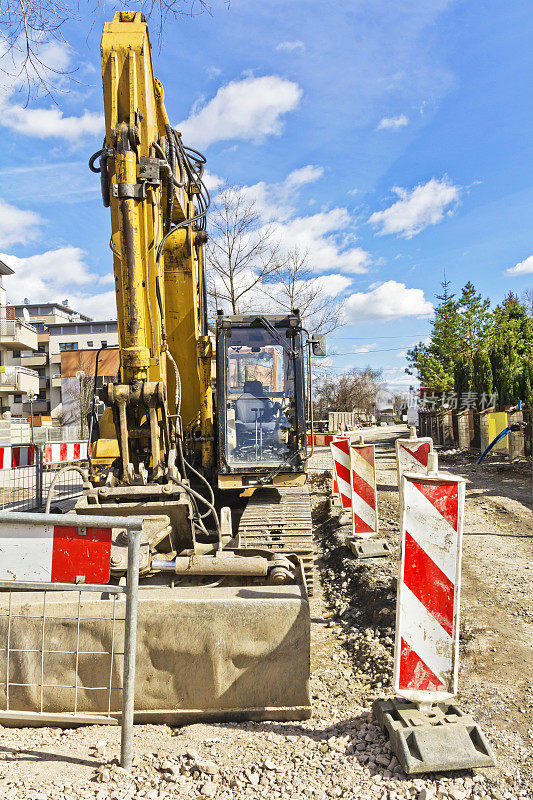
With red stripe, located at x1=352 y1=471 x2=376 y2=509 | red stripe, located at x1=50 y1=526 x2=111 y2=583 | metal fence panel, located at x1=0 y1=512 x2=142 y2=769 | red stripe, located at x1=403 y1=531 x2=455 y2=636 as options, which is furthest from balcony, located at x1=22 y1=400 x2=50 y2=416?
red stripe, located at x1=403 y1=531 x2=455 y2=636

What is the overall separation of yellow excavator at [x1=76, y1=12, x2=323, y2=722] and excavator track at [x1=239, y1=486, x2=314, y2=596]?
0.06ft

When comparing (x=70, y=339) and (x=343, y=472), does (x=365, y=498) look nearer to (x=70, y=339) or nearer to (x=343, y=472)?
(x=343, y=472)

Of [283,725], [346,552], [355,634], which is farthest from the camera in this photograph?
[346,552]

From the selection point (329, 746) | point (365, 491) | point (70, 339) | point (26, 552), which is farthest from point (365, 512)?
point (70, 339)

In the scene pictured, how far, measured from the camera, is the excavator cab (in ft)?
20.8

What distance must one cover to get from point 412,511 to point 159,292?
110 inches

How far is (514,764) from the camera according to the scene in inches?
119

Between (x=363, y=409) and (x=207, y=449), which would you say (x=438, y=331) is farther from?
(x=207, y=449)

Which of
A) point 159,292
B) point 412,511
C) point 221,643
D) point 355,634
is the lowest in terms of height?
point 355,634

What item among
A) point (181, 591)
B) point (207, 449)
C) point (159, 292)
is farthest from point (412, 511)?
point (207, 449)

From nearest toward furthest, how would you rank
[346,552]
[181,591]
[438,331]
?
1. [181,591]
2. [346,552]
3. [438,331]

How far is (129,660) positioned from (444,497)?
196cm

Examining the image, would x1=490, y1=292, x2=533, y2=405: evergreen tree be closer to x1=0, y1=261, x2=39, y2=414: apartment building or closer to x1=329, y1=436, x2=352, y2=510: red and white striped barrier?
x1=329, y1=436, x2=352, y2=510: red and white striped barrier

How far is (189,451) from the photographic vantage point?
677 centimetres
